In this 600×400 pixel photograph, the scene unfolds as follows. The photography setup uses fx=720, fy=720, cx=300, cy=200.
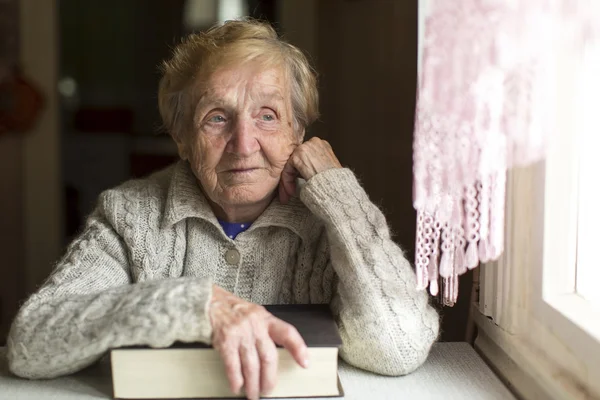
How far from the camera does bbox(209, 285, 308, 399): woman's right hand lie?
0.86 metres

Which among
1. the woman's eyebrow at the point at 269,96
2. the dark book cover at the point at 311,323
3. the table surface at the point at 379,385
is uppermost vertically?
the woman's eyebrow at the point at 269,96

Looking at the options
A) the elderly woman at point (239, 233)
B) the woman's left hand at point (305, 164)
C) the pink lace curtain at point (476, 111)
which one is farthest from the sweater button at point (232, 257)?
the pink lace curtain at point (476, 111)

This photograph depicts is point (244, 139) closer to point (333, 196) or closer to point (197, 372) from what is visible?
point (333, 196)

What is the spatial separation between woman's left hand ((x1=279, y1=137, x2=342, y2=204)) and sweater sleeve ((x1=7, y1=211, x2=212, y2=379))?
0.29m

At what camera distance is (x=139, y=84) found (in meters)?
1.99

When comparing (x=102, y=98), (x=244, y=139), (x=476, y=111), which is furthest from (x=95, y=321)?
(x=102, y=98)

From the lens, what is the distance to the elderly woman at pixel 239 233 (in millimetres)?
952

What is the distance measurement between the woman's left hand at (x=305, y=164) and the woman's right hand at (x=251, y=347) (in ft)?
1.02

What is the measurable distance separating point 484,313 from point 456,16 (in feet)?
1.77

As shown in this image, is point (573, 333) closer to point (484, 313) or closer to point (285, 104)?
point (484, 313)

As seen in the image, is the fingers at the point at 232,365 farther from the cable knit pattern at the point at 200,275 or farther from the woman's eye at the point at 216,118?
the woman's eye at the point at 216,118

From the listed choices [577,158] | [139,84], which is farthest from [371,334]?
[139,84]

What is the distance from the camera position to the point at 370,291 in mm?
1010

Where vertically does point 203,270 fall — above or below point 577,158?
below
